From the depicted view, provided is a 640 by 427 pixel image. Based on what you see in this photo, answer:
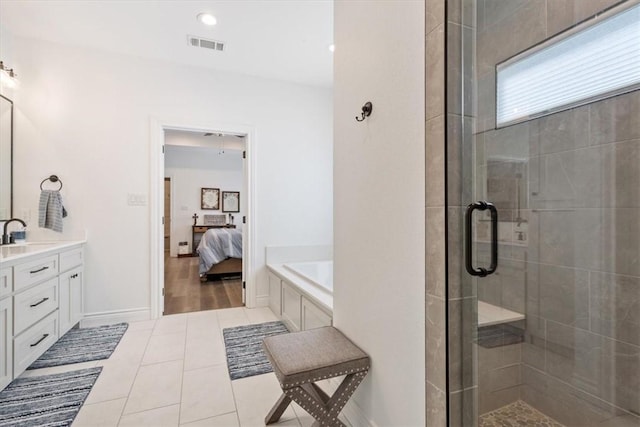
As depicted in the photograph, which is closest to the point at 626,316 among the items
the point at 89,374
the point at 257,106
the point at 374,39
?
the point at 374,39

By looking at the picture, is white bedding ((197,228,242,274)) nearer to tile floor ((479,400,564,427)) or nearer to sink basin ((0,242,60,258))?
sink basin ((0,242,60,258))

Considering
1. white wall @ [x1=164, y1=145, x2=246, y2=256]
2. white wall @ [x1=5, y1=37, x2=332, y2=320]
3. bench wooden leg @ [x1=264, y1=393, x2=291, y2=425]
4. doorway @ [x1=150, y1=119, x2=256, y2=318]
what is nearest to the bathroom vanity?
white wall @ [x1=5, y1=37, x2=332, y2=320]

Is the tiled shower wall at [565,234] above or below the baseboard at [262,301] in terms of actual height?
above

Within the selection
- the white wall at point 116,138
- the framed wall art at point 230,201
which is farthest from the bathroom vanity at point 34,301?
the framed wall art at point 230,201

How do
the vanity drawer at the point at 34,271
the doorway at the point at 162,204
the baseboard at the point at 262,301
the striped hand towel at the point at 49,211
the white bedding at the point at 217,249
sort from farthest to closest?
the white bedding at the point at 217,249 → the baseboard at the point at 262,301 → the doorway at the point at 162,204 → the striped hand towel at the point at 49,211 → the vanity drawer at the point at 34,271

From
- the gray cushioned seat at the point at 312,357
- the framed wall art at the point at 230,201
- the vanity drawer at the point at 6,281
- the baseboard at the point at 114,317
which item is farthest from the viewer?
the framed wall art at the point at 230,201

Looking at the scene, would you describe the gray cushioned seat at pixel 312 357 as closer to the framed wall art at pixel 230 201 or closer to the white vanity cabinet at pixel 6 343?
the white vanity cabinet at pixel 6 343

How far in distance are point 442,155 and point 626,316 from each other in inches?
31.0

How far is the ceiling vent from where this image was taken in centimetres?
287

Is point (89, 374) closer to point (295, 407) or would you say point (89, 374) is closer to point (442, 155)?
point (295, 407)

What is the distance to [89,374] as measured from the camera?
2111mm

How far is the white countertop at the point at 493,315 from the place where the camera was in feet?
3.49

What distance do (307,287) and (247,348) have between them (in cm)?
70

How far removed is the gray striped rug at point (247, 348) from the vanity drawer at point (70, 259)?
1.44 metres
